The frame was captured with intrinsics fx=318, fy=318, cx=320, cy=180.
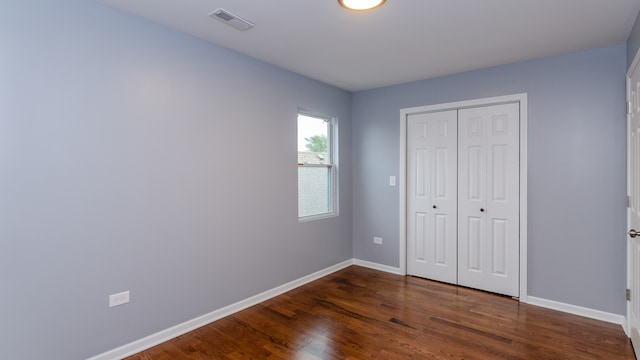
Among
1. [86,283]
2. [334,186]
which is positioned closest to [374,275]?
[334,186]

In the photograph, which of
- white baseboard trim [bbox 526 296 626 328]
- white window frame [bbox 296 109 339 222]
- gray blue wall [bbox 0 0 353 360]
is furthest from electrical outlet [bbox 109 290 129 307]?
white baseboard trim [bbox 526 296 626 328]

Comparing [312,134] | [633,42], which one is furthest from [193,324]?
[633,42]

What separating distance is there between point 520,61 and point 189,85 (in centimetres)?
328

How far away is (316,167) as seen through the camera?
4.17 metres

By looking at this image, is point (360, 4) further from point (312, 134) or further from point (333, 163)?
point (333, 163)

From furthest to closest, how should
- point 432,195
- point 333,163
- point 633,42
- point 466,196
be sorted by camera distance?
point 333,163
point 432,195
point 466,196
point 633,42

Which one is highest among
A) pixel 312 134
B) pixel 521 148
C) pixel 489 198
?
pixel 312 134

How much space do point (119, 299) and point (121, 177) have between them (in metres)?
0.89

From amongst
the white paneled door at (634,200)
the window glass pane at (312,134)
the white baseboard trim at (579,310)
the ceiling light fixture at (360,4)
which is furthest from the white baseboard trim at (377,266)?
the ceiling light fixture at (360,4)

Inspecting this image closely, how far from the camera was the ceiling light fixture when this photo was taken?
207 centimetres

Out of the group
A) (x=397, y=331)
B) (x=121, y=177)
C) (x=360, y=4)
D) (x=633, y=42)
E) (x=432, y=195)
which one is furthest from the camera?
(x=432, y=195)

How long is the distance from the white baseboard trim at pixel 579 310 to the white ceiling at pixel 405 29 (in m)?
2.45

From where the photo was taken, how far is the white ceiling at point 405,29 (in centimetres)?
221

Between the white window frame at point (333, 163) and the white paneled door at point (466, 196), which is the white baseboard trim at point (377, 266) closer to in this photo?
the white paneled door at point (466, 196)
